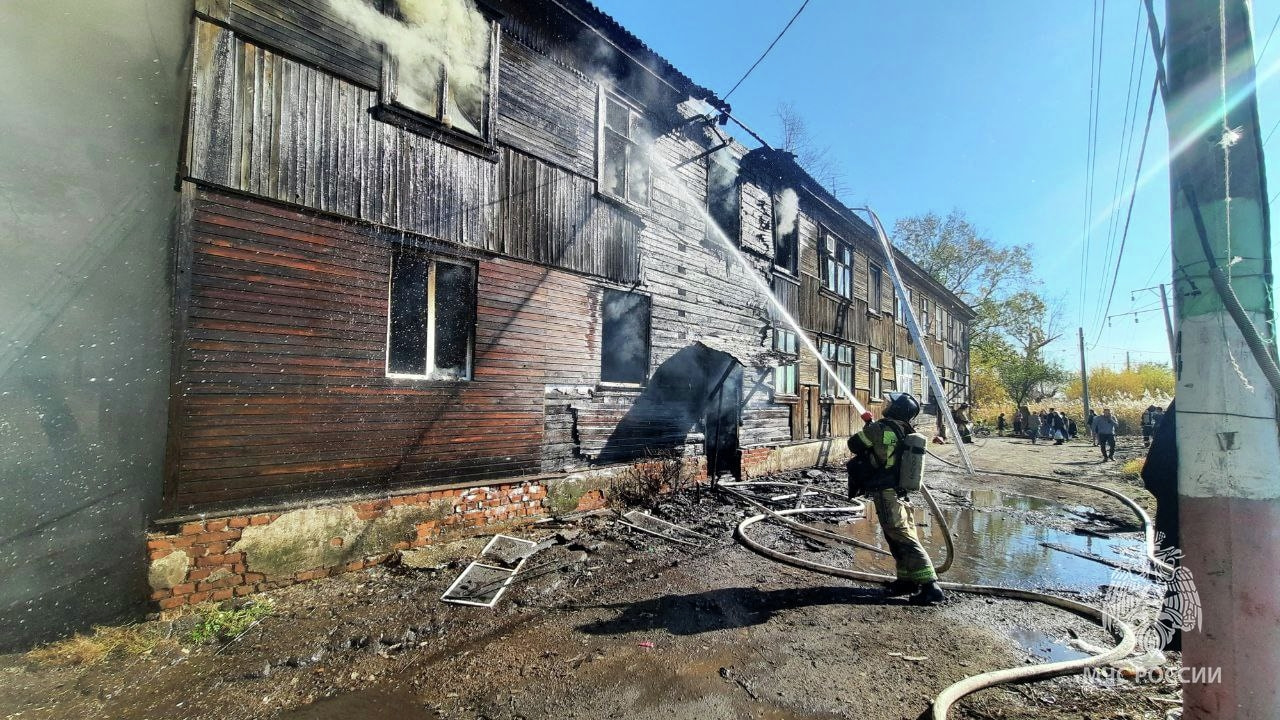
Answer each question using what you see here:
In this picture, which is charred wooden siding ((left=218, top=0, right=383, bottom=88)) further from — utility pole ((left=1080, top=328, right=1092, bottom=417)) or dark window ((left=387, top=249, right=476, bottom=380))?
utility pole ((left=1080, top=328, right=1092, bottom=417))

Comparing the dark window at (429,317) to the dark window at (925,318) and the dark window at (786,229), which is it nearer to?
A: the dark window at (786,229)

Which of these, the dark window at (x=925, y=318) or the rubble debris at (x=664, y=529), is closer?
the rubble debris at (x=664, y=529)

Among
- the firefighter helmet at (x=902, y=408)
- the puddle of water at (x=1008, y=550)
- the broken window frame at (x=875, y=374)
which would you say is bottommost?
the puddle of water at (x=1008, y=550)

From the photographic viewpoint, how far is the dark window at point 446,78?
5.93m

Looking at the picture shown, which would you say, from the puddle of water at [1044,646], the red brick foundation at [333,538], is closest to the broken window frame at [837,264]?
the red brick foundation at [333,538]

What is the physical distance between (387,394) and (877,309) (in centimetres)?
1783

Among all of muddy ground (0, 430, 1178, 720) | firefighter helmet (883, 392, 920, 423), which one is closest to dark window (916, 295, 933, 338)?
muddy ground (0, 430, 1178, 720)

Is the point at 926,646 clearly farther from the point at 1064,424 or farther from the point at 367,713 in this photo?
the point at 1064,424

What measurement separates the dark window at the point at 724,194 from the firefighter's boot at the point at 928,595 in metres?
8.35

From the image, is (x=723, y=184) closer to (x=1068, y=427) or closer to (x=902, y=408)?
(x=902, y=408)

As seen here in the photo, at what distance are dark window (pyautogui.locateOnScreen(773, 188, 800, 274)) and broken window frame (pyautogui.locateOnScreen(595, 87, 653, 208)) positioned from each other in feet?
15.8

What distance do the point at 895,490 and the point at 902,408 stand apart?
0.82m

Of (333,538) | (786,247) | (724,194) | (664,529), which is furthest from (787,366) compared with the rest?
(333,538)

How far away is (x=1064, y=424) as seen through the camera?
84.7 ft
